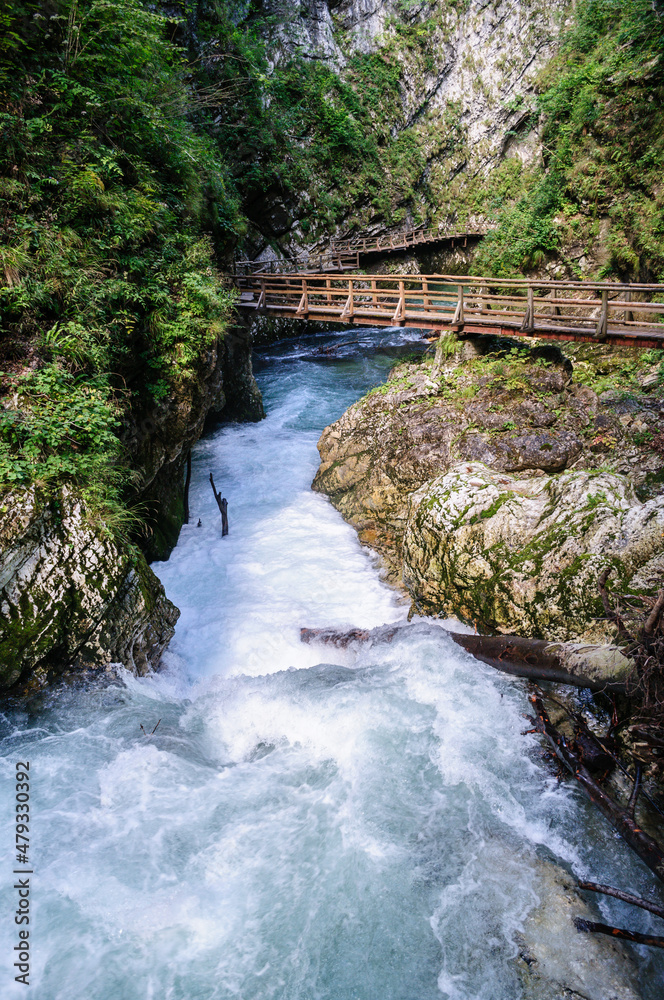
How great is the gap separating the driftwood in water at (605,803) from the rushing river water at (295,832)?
0.66 ft

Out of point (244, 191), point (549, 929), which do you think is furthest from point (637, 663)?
point (244, 191)

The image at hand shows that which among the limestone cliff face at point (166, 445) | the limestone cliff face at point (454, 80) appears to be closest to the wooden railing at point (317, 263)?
the limestone cliff face at point (454, 80)

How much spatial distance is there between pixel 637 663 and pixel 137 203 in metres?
8.68

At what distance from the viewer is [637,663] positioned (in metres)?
3.89

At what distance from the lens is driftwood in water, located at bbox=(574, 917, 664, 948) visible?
3.16m

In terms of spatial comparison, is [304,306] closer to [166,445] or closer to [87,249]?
[166,445]

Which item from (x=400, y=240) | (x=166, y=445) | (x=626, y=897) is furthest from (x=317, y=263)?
(x=626, y=897)

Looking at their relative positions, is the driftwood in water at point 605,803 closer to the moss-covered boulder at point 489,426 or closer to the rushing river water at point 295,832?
the rushing river water at point 295,832

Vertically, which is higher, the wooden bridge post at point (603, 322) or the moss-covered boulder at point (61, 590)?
the wooden bridge post at point (603, 322)

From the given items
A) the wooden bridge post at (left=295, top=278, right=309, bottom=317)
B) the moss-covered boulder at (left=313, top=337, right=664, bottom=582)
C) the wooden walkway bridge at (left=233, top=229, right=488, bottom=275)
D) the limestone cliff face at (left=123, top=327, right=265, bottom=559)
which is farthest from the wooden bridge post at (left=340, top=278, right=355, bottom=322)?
the wooden walkway bridge at (left=233, top=229, right=488, bottom=275)

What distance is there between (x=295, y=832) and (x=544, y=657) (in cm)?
300

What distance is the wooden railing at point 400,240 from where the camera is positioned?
25.6 m

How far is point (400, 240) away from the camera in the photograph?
90.5ft

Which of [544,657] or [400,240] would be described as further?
[400,240]
